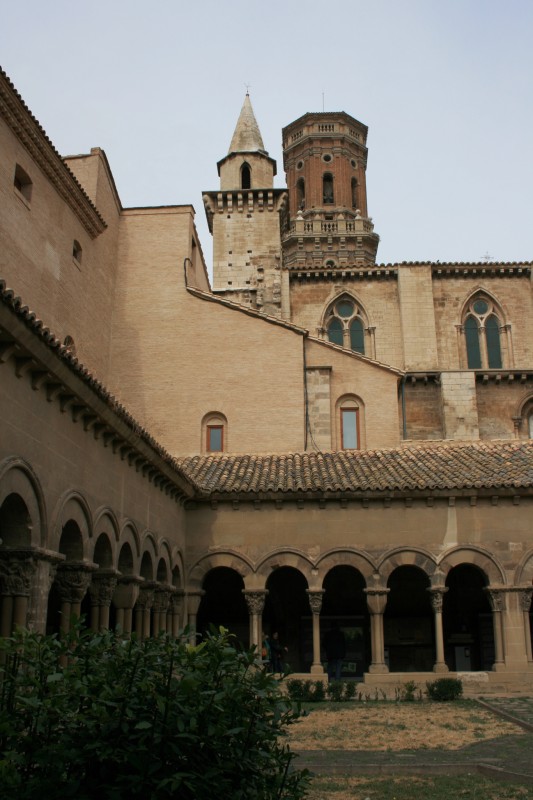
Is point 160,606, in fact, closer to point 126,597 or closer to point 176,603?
point 176,603

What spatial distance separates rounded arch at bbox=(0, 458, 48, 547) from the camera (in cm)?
1003

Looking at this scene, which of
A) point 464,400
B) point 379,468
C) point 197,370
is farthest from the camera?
point 464,400

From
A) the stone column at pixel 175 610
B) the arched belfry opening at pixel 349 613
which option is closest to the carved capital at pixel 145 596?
the stone column at pixel 175 610

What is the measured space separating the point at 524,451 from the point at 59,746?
19.3 metres

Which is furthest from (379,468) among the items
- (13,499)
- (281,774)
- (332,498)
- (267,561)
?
(281,774)

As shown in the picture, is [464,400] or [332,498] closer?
[332,498]

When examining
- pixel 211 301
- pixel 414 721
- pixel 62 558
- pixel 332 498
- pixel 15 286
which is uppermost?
pixel 211 301

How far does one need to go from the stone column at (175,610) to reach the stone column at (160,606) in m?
0.77

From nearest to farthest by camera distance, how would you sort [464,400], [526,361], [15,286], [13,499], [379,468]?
[13,499] → [15,286] → [379,468] → [464,400] → [526,361]

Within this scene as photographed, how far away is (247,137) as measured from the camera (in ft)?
127

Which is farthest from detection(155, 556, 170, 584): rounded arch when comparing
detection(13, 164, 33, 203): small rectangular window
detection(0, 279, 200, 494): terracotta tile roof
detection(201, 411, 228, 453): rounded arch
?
detection(13, 164, 33, 203): small rectangular window

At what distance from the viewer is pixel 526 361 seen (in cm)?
3569

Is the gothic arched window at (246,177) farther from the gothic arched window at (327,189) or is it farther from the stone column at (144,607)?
the stone column at (144,607)

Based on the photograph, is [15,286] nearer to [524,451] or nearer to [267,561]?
[267,561]
